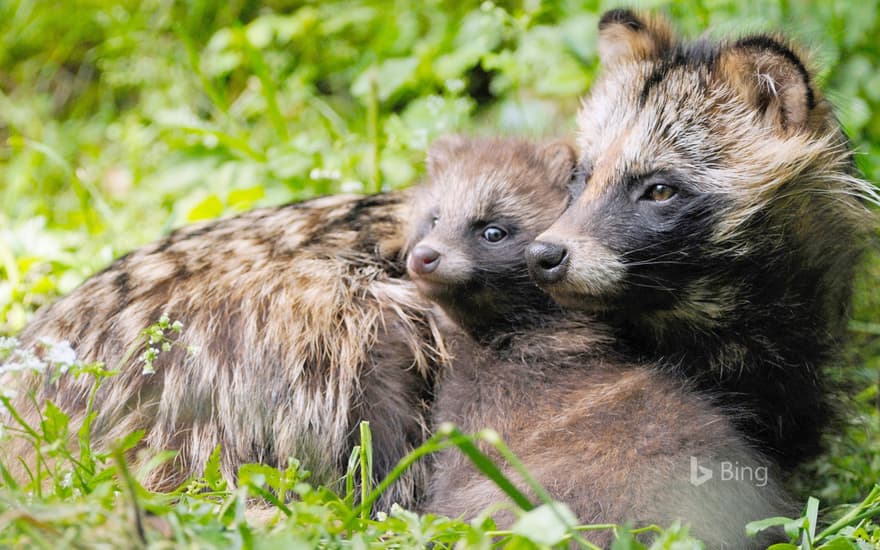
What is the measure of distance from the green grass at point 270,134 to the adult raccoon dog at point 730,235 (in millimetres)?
402

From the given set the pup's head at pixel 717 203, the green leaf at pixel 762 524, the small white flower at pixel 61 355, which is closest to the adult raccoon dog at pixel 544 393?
the green leaf at pixel 762 524

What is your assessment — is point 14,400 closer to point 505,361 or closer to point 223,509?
point 223,509

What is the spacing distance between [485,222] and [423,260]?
447 millimetres

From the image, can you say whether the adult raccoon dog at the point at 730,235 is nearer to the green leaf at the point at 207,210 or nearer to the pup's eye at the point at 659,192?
the pup's eye at the point at 659,192

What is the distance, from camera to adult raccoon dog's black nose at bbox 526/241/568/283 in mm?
3490

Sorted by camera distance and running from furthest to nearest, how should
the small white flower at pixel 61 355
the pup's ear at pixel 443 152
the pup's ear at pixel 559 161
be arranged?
the pup's ear at pixel 443 152, the pup's ear at pixel 559 161, the small white flower at pixel 61 355

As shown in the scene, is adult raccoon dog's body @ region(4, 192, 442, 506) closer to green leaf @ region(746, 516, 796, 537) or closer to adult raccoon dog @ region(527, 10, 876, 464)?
adult raccoon dog @ region(527, 10, 876, 464)

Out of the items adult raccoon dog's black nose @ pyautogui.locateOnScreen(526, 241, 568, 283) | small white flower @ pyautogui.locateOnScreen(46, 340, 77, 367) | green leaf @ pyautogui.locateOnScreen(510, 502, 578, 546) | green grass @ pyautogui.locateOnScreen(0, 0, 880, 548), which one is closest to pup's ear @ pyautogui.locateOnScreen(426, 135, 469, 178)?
green grass @ pyautogui.locateOnScreen(0, 0, 880, 548)

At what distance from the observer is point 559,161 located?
4.29m

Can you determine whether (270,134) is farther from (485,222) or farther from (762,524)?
(762,524)

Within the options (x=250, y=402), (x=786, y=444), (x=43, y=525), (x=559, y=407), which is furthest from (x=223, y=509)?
(x=786, y=444)

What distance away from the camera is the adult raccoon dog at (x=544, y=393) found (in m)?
3.27

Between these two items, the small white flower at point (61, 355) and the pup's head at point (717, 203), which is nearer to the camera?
the small white flower at point (61, 355)

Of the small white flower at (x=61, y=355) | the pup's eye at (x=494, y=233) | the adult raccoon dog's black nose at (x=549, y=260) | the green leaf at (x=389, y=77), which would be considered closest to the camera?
the small white flower at (x=61, y=355)
